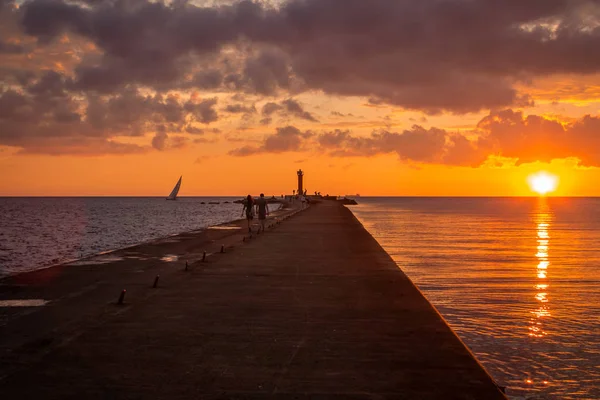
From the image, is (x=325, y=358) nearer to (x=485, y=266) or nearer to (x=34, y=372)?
(x=34, y=372)

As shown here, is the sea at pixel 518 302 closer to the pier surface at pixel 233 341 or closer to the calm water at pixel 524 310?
the calm water at pixel 524 310

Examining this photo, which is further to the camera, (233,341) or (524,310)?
(524,310)

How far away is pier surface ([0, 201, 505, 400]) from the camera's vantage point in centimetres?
749

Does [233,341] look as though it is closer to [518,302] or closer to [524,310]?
[524,310]

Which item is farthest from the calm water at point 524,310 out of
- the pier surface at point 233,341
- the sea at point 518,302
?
the pier surface at point 233,341

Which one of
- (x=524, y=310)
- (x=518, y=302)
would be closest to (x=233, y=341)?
(x=524, y=310)

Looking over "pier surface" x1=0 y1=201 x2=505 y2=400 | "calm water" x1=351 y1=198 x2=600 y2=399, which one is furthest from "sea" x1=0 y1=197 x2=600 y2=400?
"pier surface" x1=0 y1=201 x2=505 y2=400

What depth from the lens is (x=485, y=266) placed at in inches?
1086

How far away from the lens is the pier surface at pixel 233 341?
24.6ft

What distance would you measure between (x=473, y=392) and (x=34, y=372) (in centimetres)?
562

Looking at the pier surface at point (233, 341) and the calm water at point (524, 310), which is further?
the calm water at point (524, 310)

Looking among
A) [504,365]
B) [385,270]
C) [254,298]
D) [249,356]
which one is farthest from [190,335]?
[385,270]

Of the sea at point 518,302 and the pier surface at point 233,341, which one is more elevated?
the pier surface at point 233,341

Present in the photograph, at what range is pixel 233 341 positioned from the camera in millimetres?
9766
